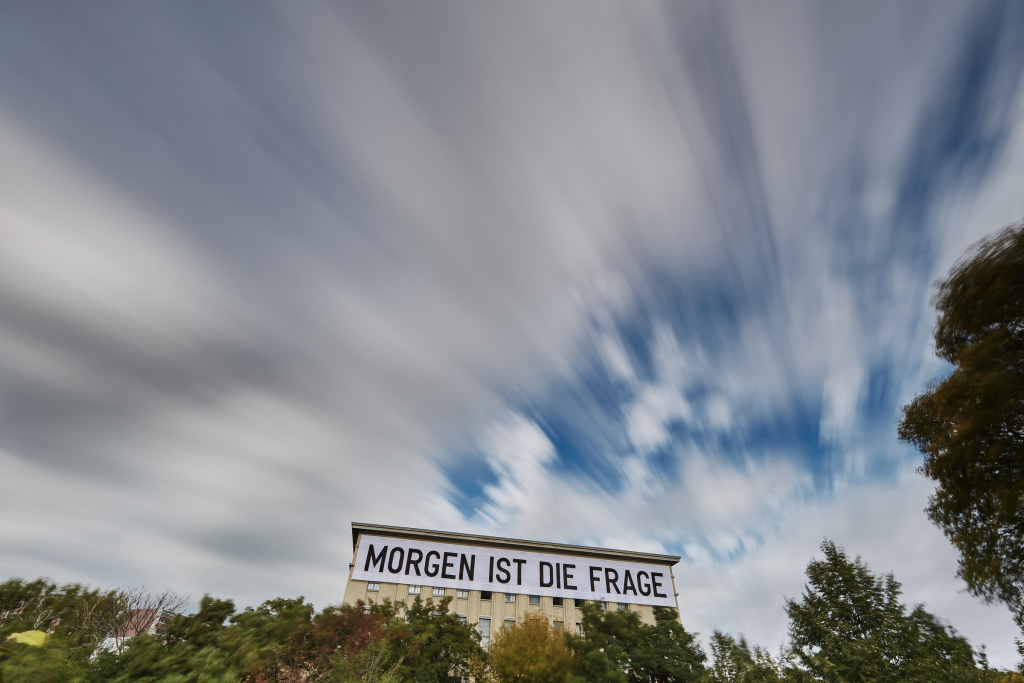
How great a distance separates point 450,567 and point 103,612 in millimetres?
25659

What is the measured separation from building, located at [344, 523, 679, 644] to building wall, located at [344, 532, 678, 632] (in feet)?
0.27

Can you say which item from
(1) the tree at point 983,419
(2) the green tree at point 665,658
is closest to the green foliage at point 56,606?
(2) the green tree at point 665,658

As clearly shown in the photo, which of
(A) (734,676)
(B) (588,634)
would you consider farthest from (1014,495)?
(B) (588,634)

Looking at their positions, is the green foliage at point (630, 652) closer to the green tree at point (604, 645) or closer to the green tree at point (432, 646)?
the green tree at point (604, 645)

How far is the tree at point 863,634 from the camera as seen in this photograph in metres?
24.5

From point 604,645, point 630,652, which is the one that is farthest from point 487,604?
point 630,652

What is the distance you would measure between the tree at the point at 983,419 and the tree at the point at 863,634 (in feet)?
34.6

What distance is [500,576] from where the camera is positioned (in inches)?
1719

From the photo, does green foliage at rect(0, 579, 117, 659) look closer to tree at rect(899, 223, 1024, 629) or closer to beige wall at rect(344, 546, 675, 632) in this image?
beige wall at rect(344, 546, 675, 632)

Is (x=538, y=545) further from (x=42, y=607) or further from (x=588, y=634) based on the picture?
(x=42, y=607)

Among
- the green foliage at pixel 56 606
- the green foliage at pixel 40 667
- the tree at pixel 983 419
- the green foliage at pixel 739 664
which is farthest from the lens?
the green foliage at pixel 56 606

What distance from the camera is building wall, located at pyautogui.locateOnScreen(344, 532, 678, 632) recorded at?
4028cm

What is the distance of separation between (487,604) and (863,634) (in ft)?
94.9

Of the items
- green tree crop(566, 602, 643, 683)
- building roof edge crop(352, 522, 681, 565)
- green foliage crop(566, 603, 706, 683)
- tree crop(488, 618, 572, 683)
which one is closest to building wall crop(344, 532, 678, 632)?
building roof edge crop(352, 522, 681, 565)
